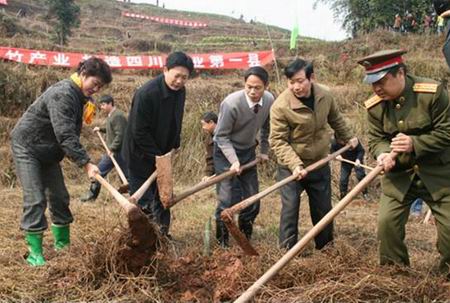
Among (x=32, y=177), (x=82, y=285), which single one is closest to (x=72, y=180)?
(x=32, y=177)

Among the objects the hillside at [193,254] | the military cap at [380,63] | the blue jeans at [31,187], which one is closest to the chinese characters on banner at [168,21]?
the hillside at [193,254]

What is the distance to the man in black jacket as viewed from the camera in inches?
162

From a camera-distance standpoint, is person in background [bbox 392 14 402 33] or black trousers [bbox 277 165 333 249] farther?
person in background [bbox 392 14 402 33]

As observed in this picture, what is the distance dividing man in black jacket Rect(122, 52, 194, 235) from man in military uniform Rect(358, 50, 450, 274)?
4.79ft

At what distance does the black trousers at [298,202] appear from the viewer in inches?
171

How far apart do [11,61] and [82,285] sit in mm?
12598

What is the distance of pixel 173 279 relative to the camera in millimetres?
3488

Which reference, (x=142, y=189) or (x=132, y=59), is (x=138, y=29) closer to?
(x=132, y=59)

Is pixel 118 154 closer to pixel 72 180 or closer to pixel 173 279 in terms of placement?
pixel 72 180

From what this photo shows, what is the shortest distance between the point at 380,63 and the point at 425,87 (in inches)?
14.7

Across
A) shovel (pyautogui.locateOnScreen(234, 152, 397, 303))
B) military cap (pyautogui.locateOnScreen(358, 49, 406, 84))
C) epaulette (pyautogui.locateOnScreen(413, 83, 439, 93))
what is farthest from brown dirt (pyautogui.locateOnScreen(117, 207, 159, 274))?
epaulette (pyautogui.locateOnScreen(413, 83, 439, 93))

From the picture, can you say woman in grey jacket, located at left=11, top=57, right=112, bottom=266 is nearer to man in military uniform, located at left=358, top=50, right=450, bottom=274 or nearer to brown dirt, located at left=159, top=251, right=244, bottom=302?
brown dirt, located at left=159, top=251, right=244, bottom=302

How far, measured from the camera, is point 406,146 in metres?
3.38

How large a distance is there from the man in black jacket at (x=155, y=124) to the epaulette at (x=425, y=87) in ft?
5.49
